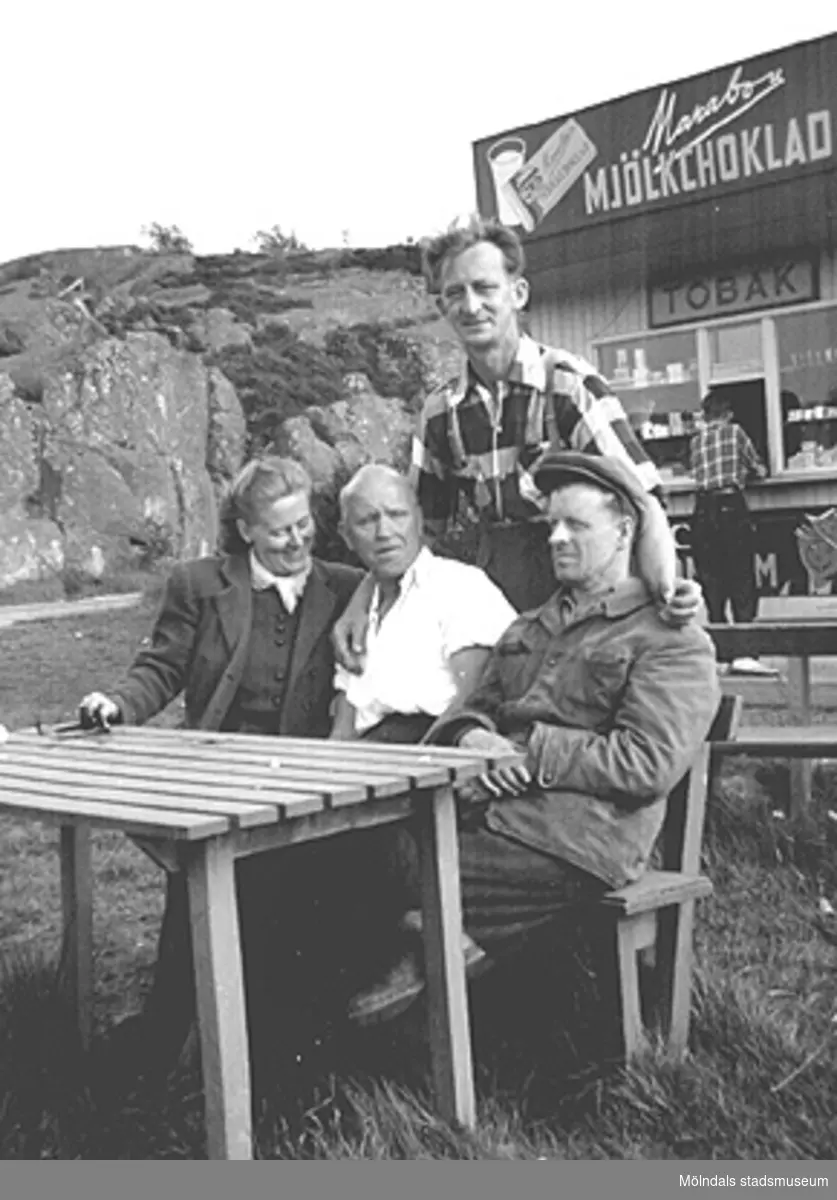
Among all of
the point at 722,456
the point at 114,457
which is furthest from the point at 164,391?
the point at 722,456

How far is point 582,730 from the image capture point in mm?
3004

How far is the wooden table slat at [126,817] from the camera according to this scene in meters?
2.27

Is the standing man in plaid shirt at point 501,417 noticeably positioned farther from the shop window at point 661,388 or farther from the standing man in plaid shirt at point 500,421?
the shop window at point 661,388

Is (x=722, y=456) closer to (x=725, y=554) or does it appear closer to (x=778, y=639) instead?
(x=725, y=554)

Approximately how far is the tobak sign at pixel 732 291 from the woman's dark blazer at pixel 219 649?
7780mm

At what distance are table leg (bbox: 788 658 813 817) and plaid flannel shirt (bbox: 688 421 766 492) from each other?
4.91 metres

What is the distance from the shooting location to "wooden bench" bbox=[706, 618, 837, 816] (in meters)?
4.39

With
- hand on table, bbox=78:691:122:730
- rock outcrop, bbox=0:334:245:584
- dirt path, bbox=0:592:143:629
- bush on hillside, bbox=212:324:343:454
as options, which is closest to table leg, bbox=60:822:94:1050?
hand on table, bbox=78:691:122:730

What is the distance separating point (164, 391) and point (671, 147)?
16622mm

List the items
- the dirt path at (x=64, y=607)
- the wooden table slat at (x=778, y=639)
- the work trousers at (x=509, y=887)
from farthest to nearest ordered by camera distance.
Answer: the dirt path at (x=64, y=607), the wooden table slat at (x=778, y=639), the work trousers at (x=509, y=887)

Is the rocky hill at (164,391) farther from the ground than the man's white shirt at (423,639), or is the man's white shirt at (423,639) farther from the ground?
the rocky hill at (164,391)

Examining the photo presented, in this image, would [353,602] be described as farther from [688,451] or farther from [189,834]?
[688,451]

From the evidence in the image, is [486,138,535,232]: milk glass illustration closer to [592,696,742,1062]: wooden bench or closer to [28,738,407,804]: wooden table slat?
[592,696,742,1062]: wooden bench

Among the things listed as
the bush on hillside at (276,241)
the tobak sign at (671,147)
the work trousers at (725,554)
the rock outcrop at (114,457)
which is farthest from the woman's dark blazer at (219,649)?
the bush on hillside at (276,241)
